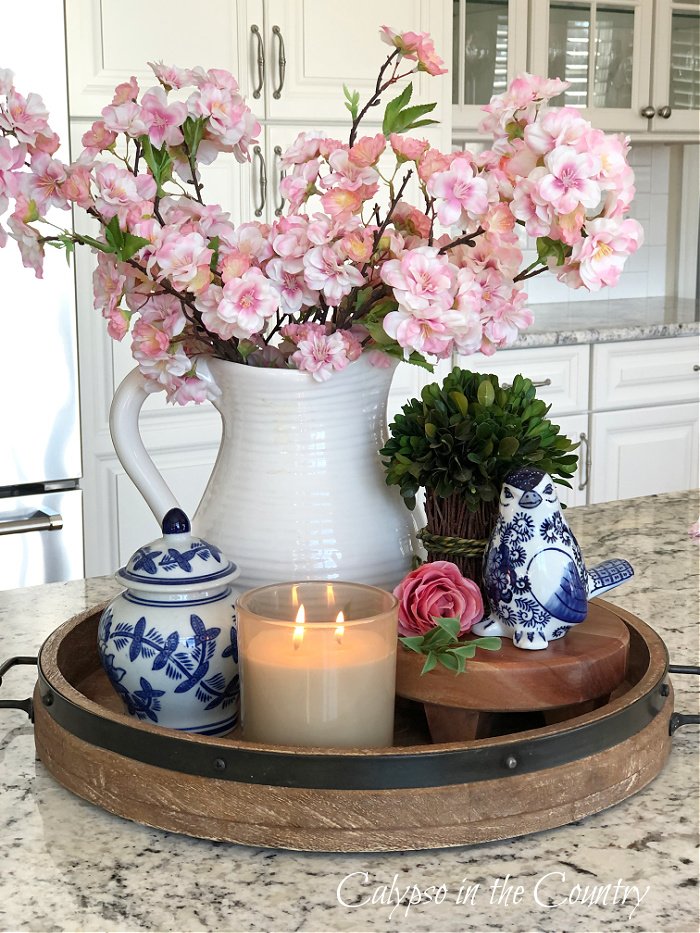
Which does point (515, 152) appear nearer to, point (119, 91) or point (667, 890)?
point (119, 91)

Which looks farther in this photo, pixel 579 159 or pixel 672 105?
pixel 672 105

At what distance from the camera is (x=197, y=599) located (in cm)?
74

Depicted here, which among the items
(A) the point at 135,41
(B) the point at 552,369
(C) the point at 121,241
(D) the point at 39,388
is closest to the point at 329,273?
(C) the point at 121,241

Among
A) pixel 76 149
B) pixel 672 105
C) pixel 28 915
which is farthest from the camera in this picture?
pixel 672 105

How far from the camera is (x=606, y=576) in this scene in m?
0.83

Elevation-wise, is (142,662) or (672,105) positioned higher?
(672,105)

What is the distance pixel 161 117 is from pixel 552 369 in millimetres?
2391

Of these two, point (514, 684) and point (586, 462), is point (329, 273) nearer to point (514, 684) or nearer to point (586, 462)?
point (514, 684)

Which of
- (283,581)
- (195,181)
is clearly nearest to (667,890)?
(283,581)

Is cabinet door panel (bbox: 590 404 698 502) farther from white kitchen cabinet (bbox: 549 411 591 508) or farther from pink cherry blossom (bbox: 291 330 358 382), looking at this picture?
pink cherry blossom (bbox: 291 330 358 382)

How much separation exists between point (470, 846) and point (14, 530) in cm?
186

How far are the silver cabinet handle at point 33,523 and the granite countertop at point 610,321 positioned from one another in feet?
4.09

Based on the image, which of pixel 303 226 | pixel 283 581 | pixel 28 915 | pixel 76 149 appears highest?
pixel 76 149

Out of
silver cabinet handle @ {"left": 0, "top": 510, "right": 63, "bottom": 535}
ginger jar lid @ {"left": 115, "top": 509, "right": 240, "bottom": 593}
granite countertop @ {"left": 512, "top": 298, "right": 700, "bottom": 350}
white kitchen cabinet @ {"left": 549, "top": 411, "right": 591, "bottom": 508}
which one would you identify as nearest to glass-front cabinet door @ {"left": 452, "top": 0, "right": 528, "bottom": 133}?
granite countertop @ {"left": 512, "top": 298, "right": 700, "bottom": 350}
